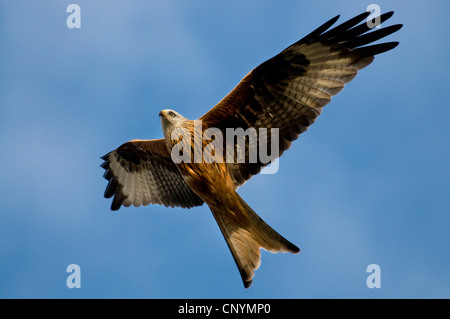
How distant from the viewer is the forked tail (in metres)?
8.39

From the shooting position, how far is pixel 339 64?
8.37 meters

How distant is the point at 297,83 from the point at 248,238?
241cm

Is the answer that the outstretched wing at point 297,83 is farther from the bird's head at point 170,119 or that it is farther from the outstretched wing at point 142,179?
the outstretched wing at point 142,179

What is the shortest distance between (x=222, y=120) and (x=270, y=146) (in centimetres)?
84

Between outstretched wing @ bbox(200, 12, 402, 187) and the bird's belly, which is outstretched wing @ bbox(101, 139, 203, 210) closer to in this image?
the bird's belly

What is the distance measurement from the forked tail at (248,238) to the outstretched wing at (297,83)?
43.0 inches

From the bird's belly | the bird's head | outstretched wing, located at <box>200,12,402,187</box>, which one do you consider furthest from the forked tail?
the bird's head

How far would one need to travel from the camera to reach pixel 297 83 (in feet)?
28.3

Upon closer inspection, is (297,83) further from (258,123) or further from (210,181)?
(210,181)

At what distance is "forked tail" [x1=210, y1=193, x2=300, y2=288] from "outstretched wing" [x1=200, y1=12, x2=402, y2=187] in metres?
1.09

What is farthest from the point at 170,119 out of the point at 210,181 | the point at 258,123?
the point at 258,123

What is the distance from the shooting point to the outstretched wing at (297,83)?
8273mm

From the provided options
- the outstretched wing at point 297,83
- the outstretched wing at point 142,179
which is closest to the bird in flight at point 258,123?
the outstretched wing at point 297,83

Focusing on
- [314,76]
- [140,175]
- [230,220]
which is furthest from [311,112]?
[140,175]
